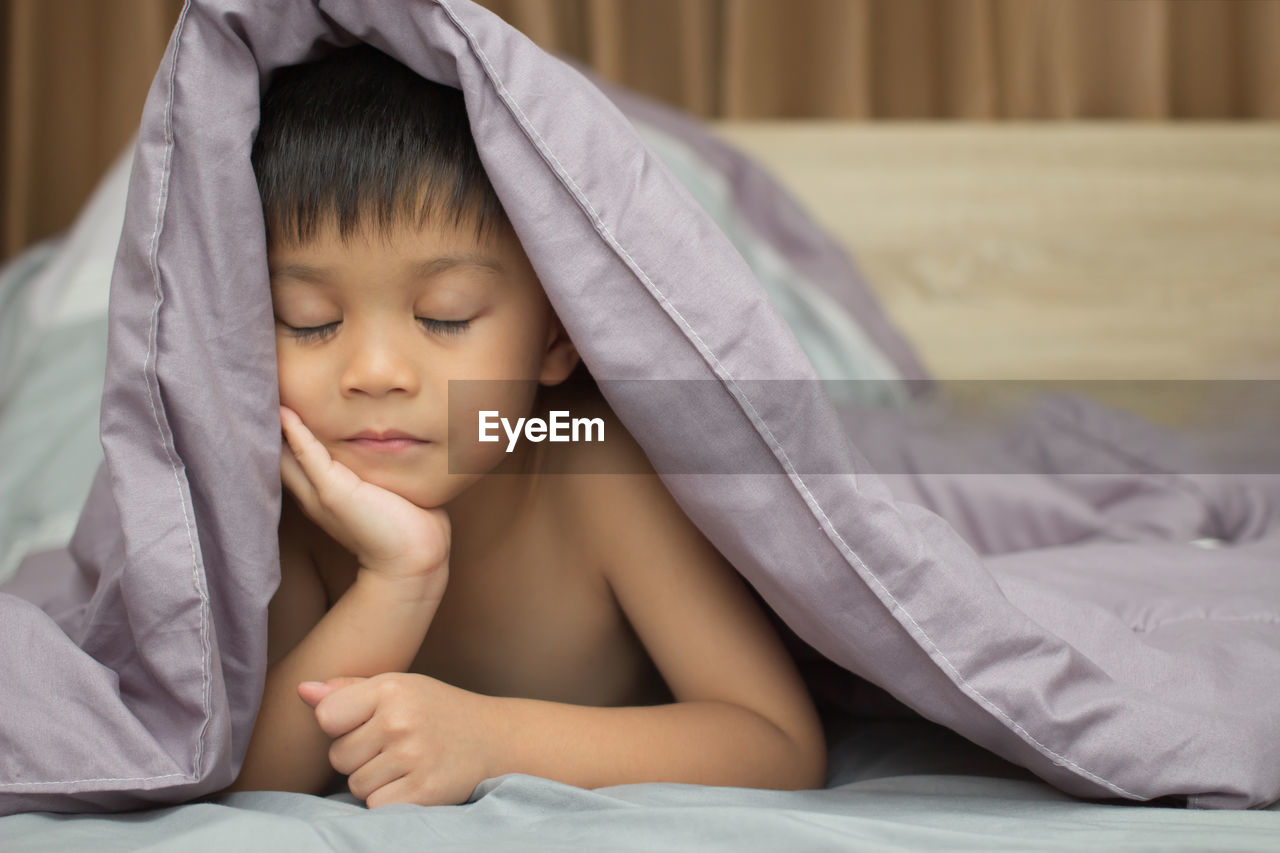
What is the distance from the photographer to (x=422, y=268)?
0.71 meters

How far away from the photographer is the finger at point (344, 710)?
0.68 meters

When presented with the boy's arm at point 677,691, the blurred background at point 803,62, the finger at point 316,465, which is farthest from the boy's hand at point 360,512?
the blurred background at point 803,62

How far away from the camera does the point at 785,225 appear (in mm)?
1763

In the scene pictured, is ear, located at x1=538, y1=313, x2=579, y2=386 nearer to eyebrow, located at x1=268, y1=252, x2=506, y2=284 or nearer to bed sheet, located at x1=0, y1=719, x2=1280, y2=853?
eyebrow, located at x1=268, y1=252, x2=506, y2=284

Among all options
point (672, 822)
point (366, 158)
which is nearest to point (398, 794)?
point (672, 822)

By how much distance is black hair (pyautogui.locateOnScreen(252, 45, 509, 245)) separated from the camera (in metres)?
0.71

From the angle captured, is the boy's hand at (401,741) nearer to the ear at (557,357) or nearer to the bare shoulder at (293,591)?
the bare shoulder at (293,591)

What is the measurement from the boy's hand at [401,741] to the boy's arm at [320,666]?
0.05 meters

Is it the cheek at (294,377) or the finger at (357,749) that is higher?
the cheek at (294,377)

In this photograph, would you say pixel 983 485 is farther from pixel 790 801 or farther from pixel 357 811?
pixel 357 811

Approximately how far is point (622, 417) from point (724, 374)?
0.26 ft

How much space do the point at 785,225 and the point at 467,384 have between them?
3.64 ft

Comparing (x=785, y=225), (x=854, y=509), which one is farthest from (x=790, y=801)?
(x=785, y=225)

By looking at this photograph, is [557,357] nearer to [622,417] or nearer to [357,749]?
[622,417]
